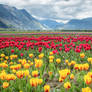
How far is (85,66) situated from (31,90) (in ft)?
4.73

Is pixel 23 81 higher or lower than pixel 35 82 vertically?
lower

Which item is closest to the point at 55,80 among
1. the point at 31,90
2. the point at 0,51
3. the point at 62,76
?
the point at 31,90

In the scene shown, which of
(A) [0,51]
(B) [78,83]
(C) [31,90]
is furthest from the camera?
(A) [0,51]

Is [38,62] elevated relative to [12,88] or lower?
elevated

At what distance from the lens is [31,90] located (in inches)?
134

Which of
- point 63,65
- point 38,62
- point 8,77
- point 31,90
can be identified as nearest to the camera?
point 8,77

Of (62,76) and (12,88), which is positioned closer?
(62,76)

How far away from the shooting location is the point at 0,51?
9180mm

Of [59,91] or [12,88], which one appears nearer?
[59,91]

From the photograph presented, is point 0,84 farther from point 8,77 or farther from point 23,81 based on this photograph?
point 8,77

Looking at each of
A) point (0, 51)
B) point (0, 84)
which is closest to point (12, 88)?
point (0, 84)

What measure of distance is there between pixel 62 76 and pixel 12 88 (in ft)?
4.77

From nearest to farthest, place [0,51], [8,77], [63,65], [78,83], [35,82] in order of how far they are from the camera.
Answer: [35,82], [8,77], [78,83], [63,65], [0,51]

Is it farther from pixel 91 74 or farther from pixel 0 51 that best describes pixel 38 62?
pixel 0 51
